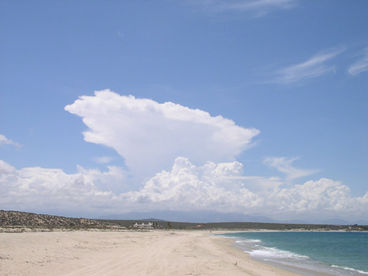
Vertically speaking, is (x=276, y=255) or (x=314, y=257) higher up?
(x=276, y=255)

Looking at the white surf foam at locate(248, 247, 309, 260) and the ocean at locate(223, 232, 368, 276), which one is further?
the white surf foam at locate(248, 247, 309, 260)

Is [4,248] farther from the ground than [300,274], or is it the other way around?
[4,248]

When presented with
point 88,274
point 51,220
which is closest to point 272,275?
point 88,274

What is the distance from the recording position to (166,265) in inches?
915

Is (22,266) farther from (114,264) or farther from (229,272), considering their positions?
(229,272)

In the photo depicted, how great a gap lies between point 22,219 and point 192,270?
209ft

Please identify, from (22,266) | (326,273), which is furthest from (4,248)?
(326,273)

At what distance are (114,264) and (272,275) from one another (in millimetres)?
10906

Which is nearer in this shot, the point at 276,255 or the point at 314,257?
the point at 276,255

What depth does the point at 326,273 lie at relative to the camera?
27.9 m

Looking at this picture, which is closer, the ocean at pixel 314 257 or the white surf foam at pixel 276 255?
the ocean at pixel 314 257

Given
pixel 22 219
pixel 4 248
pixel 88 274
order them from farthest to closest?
pixel 22 219 < pixel 4 248 < pixel 88 274

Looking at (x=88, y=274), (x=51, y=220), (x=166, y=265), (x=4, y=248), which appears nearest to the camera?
(x=88, y=274)

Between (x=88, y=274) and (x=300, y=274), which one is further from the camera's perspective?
(x=300, y=274)
